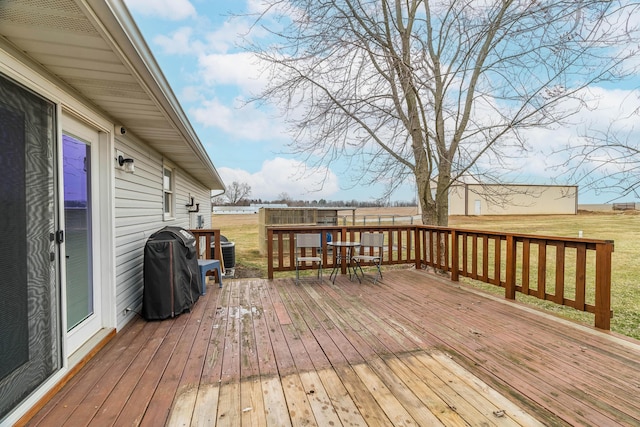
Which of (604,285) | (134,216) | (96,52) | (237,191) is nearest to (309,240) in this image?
(134,216)

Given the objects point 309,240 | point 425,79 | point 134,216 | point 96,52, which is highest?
point 425,79

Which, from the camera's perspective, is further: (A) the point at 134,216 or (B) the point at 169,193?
(B) the point at 169,193

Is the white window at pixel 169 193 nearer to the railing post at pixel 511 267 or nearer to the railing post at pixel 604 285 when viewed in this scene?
the railing post at pixel 511 267

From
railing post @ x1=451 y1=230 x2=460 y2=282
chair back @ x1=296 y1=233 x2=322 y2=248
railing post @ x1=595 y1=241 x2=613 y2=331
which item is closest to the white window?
chair back @ x1=296 y1=233 x2=322 y2=248

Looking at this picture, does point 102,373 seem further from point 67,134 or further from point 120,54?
point 120,54

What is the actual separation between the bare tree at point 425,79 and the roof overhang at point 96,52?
3.55 meters

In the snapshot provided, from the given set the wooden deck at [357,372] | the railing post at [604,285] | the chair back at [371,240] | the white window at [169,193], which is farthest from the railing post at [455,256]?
the white window at [169,193]

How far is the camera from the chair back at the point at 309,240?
5.10m

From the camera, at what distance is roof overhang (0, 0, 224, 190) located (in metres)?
1.43

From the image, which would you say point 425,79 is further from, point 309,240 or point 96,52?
point 96,52

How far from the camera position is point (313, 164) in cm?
673

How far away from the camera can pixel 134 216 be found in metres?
3.67

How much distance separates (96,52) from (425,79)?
5.39 meters

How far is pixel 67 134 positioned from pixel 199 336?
203 cm
